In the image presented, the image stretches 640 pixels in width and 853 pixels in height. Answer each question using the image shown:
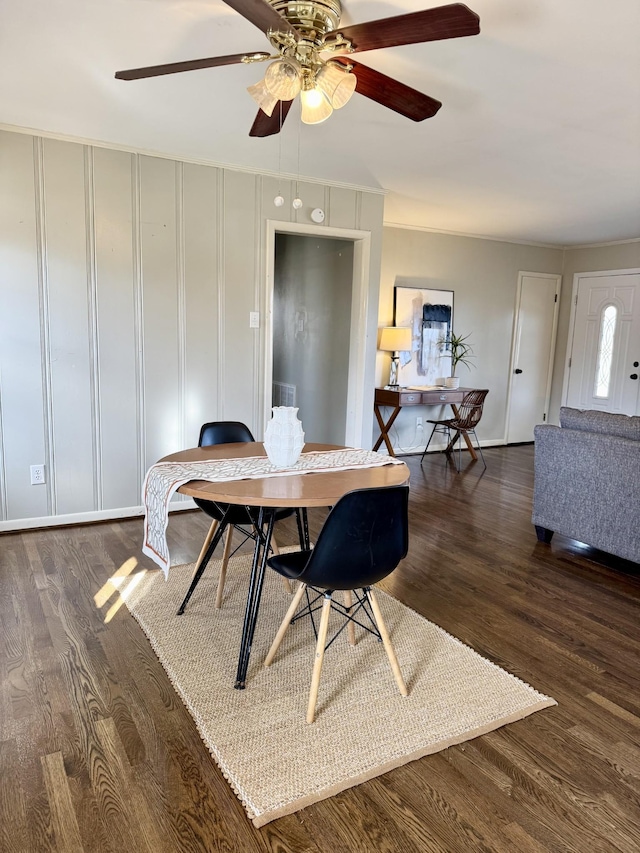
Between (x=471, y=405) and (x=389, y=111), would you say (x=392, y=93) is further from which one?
(x=471, y=405)

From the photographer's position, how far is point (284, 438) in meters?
2.37

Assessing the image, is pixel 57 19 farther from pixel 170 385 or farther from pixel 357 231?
pixel 357 231

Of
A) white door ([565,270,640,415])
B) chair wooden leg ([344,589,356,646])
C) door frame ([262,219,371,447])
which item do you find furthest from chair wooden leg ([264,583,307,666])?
white door ([565,270,640,415])

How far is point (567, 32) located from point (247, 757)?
2.68 m

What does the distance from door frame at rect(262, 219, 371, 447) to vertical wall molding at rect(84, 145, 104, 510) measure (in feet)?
3.87

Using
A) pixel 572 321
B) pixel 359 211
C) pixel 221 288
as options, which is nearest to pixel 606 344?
pixel 572 321

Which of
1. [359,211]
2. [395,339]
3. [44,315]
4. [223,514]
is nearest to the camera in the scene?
[223,514]

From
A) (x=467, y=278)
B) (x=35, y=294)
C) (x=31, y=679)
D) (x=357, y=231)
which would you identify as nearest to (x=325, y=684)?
(x=31, y=679)

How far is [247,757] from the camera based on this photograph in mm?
1789

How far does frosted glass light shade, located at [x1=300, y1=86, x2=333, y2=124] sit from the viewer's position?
81.1 inches

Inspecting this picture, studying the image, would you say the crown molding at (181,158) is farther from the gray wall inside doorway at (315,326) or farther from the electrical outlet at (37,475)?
the electrical outlet at (37,475)

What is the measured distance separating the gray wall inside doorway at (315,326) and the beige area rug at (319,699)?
2747 millimetres

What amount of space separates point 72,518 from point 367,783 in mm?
2822

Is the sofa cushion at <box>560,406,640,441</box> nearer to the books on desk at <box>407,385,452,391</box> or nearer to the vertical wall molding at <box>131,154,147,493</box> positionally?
the books on desk at <box>407,385,452,391</box>
